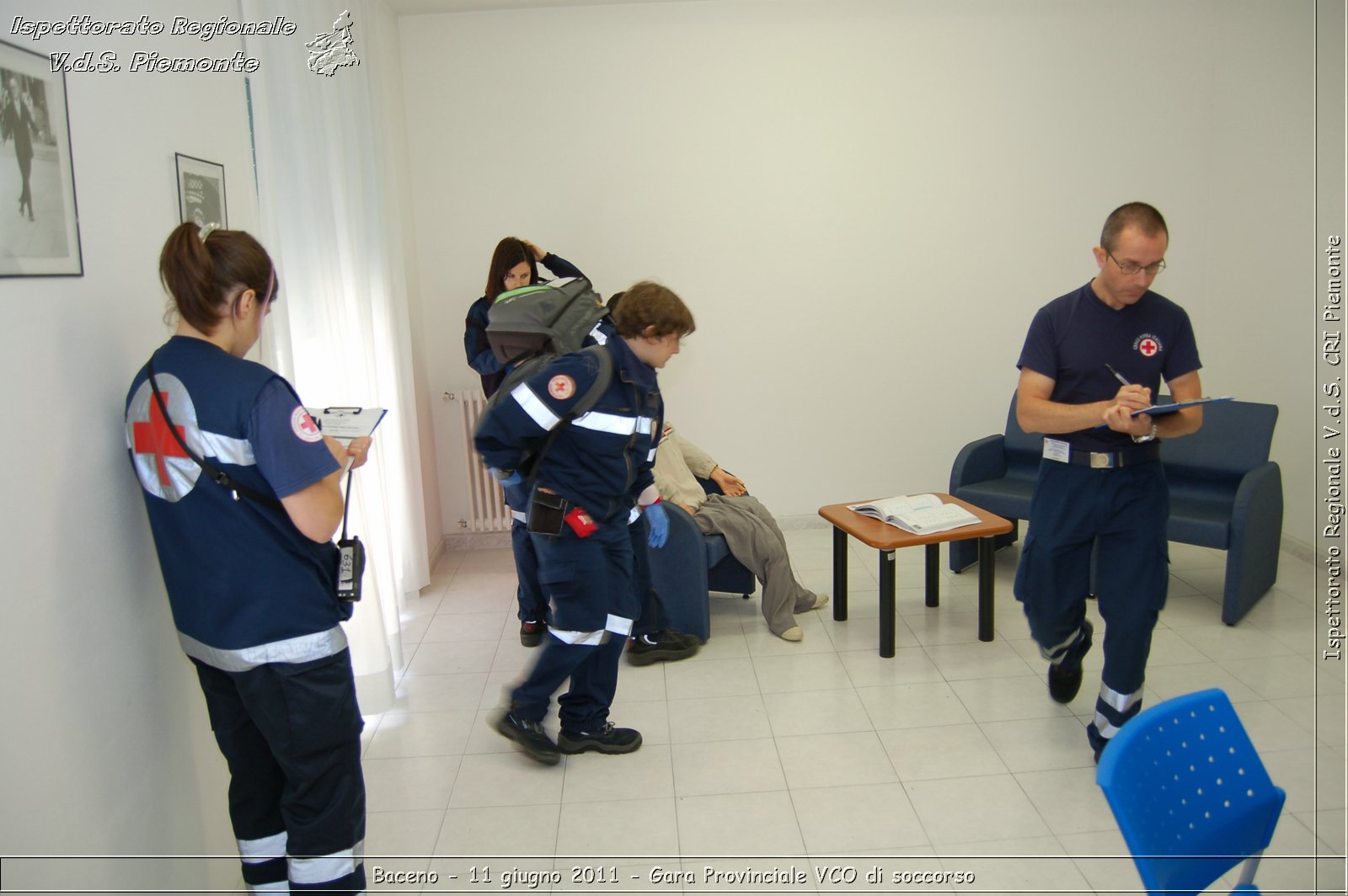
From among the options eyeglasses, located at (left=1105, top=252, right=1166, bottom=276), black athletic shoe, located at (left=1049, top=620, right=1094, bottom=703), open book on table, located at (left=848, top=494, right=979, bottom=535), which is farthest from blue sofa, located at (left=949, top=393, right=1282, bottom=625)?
eyeglasses, located at (left=1105, top=252, right=1166, bottom=276)

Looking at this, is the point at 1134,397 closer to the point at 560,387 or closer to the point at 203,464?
the point at 560,387

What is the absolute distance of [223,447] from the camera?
175 centimetres

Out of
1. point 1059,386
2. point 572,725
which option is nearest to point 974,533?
point 1059,386

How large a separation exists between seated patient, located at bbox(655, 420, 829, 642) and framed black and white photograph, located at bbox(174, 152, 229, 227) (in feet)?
6.47

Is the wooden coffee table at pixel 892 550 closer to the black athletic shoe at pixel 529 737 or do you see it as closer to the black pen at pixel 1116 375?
the black pen at pixel 1116 375

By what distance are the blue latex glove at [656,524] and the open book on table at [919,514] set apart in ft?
3.39

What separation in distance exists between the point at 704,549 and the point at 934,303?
2.22 m

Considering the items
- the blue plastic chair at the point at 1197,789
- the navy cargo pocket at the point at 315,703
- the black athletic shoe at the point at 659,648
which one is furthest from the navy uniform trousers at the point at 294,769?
the black athletic shoe at the point at 659,648

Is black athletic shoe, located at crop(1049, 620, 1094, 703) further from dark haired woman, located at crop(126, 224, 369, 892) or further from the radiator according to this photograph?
the radiator

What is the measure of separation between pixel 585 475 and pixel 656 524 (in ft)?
2.13

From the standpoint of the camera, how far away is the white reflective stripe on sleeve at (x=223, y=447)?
175cm

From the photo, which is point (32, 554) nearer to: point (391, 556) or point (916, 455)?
Answer: point (391, 556)

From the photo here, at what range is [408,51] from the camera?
485 cm

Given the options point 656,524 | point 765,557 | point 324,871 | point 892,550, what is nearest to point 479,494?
point 765,557
